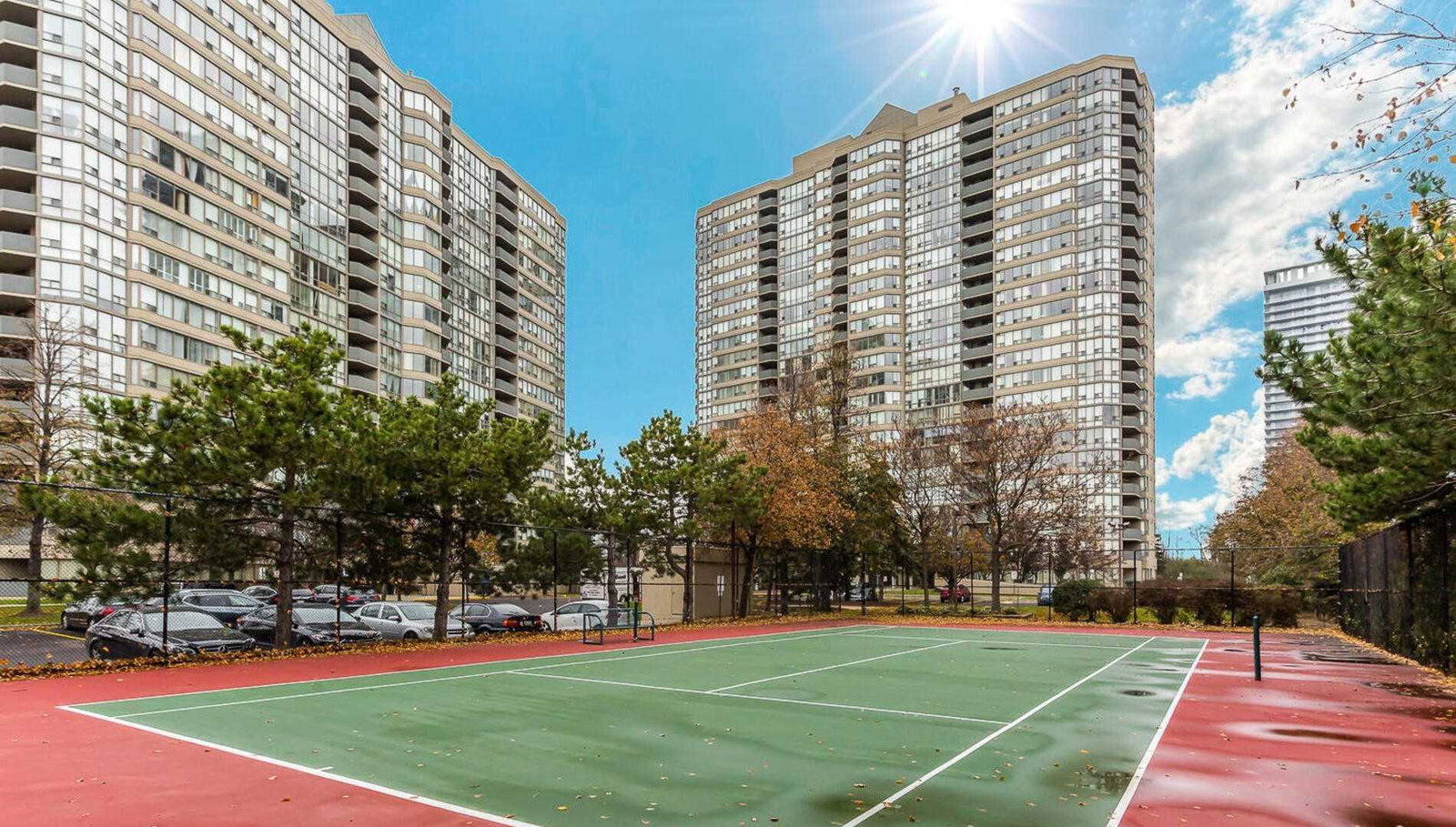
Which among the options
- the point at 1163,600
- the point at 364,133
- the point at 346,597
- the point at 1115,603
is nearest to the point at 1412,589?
the point at 1163,600

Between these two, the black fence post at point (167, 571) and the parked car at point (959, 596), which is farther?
the parked car at point (959, 596)

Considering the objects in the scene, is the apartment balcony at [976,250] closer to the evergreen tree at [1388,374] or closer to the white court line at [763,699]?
the evergreen tree at [1388,374]

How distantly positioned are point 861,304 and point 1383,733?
10457cm

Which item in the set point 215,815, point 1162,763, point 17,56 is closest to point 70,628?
point 215,815

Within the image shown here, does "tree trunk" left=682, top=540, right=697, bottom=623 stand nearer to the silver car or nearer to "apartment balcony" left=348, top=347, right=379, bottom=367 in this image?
the silver car

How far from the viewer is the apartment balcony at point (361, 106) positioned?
73438 millimetres

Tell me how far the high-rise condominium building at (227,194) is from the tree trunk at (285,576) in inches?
1000

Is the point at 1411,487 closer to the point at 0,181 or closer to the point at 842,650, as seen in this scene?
the point at 842,650

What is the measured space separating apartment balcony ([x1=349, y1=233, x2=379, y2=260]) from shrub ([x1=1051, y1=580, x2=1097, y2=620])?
5867 cm

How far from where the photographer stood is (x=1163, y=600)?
3634cm

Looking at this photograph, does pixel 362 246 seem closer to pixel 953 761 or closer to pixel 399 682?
pixel 399 682

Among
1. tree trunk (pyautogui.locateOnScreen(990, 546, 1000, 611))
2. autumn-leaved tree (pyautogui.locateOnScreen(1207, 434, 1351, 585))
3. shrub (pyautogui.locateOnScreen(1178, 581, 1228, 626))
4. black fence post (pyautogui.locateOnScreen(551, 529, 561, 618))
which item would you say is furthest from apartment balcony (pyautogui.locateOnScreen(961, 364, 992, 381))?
black fence post (pyautogui.locateOnScreen(551, 529, 561, 618))

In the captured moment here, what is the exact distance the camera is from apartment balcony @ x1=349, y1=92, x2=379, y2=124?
2891 inches

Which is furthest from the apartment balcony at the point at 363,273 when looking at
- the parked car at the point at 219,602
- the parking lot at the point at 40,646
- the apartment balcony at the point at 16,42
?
the parking lot at the point at 40,646
